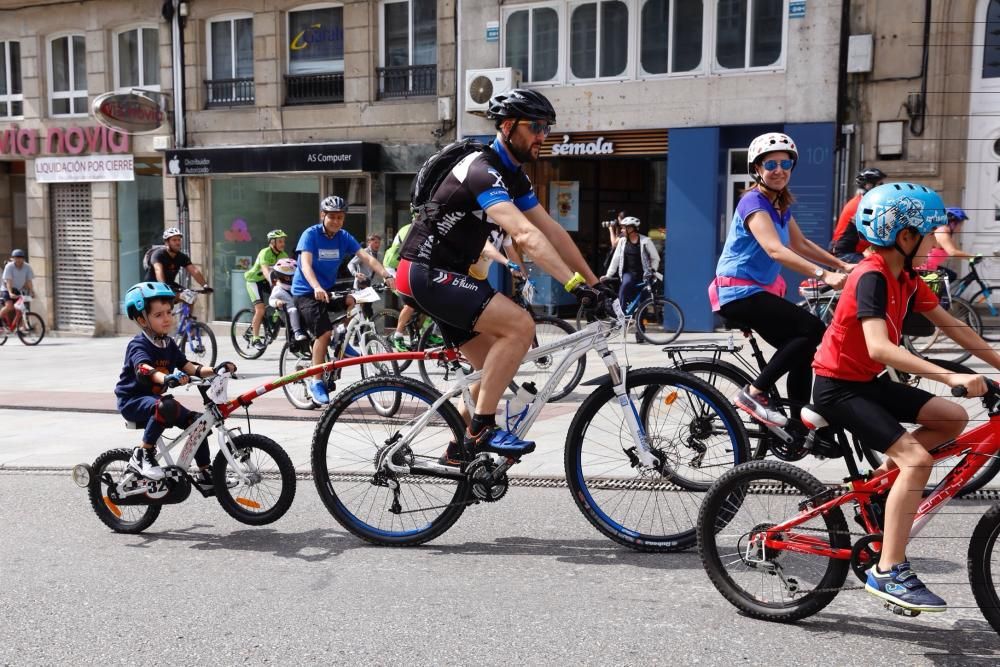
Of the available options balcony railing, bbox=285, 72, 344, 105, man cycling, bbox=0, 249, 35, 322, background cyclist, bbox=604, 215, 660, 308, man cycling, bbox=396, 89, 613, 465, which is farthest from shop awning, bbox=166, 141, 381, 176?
man cycling, bbox=396, 89, 613, 465

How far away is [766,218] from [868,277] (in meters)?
1.79

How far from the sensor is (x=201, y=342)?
13.6 metres

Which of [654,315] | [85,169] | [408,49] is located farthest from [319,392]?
[85,169]

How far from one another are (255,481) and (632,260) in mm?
10372

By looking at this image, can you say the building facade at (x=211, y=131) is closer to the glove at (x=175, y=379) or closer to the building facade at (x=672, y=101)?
the building facade at (x=672, y=101)

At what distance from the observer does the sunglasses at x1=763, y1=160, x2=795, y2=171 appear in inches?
213

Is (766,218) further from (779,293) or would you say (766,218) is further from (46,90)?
(46,90)

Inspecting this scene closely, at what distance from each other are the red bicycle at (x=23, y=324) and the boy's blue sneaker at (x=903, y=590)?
19143mm

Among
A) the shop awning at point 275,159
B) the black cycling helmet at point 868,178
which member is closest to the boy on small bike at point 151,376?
the black cycling helmet at point 868,178

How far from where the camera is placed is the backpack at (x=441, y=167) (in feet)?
15.5

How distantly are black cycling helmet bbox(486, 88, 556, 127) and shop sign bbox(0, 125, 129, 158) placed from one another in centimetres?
1757

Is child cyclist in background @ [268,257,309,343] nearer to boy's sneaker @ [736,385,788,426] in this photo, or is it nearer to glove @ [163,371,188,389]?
glove @ [163,371,188,389]

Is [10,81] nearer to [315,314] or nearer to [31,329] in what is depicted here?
[31,329]

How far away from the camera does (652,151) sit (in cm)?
1616
